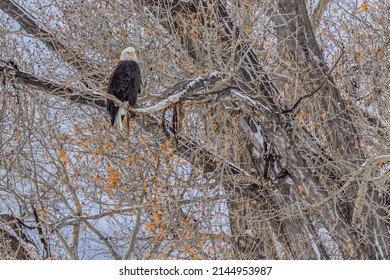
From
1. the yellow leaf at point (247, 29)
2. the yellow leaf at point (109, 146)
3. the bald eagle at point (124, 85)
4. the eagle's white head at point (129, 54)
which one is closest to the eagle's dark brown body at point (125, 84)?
the bald eagle at point (124, 85)

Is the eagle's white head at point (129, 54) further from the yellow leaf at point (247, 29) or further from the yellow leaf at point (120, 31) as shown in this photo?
the yellow leaf at point (247, 29)

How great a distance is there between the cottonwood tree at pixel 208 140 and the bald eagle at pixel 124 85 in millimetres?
464

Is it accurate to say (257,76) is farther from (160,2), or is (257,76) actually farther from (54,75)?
(54,75)

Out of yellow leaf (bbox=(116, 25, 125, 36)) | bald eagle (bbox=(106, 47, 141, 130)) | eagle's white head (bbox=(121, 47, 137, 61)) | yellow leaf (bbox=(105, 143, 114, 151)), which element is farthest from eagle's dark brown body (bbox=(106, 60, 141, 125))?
yellow leaf (bbox=(105, 143, 114, 151))

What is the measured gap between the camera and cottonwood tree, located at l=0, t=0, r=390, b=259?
31.3ft

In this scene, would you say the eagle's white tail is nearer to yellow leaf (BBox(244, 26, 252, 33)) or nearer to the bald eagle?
the bald eagle

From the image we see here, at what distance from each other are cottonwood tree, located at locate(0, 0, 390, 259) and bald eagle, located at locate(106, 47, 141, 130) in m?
0.46

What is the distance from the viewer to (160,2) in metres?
10.5

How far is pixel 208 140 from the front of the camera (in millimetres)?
9875

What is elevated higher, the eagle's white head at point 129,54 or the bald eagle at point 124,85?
the eagle's white head at point 129,54

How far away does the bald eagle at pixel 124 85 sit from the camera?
8812 mm

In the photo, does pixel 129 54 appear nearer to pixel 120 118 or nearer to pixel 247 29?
pixel 120 118

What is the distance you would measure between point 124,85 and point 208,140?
5.43 feet

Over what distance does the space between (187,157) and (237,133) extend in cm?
91
